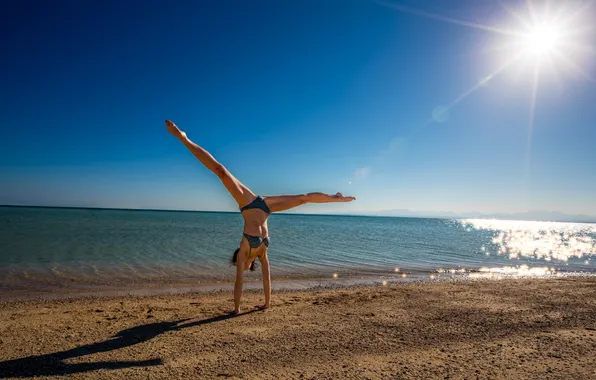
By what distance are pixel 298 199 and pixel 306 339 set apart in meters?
2.52

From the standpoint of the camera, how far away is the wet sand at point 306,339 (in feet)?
13.2

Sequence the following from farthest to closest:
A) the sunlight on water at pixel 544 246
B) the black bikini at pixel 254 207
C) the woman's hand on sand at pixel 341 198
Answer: the sunlight on water at pixel 544 246 < the black bikini at pixel 254 207 < the woman's hand on sand at pixel 341 198

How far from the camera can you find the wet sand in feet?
13.2

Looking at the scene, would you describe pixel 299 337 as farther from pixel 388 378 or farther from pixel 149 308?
pixel 149 308

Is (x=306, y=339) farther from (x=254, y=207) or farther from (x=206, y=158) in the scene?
(x=206, y=158)

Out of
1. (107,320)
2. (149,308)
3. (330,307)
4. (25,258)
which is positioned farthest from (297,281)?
(25,258)

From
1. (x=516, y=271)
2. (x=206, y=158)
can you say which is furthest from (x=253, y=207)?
(x=516, y=271)

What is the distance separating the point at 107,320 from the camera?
6.10 m

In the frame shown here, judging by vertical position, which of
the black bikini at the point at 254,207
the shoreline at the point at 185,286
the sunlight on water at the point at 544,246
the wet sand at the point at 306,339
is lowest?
the sunlight on water at the point at 544,246

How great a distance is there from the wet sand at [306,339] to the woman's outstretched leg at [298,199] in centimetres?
219

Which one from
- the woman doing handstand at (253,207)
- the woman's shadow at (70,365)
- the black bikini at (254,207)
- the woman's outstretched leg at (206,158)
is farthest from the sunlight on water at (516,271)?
the woman's shadow at (70,365)

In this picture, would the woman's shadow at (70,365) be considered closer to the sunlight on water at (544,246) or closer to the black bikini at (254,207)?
the black bikini at (254,207)

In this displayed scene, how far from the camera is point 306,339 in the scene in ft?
16.5

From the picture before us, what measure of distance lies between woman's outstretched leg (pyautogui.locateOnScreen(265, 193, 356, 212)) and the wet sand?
219cm
